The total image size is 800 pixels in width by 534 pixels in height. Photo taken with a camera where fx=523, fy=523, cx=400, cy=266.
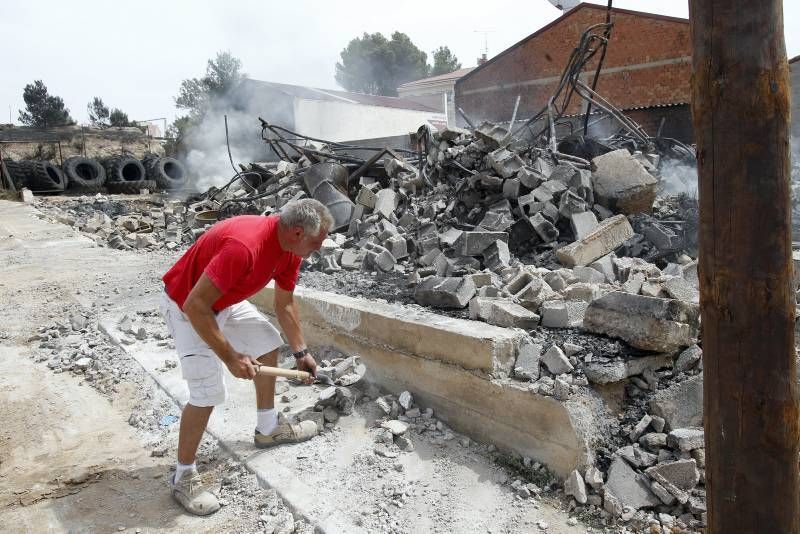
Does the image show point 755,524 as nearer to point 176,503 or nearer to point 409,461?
point 409,461

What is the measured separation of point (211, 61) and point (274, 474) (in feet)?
140

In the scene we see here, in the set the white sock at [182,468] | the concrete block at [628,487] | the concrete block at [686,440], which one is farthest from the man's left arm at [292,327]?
the concrete block at [686,440]

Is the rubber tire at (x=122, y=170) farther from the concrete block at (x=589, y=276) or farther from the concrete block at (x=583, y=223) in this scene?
the concrete block at (x=589, y=276)

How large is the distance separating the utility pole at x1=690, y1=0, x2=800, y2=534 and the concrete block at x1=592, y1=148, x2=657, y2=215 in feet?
15.1

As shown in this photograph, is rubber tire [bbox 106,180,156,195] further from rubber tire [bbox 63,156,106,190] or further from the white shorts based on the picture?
the white shorts

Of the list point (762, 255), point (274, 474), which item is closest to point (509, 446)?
point (274, 474)

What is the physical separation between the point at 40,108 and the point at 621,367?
148ft

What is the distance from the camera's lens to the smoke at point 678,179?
7.12 meters

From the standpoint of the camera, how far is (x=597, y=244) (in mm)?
5055

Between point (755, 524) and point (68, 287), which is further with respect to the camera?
point (68, 287)

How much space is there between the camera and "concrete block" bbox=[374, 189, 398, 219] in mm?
7477

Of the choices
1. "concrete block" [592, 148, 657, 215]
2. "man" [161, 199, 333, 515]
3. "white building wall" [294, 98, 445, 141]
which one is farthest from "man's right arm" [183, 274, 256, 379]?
"white building wall" [294, 98, 445, 141]

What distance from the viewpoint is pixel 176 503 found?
2.89 metres

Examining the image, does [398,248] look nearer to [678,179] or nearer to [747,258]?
[678,179]
